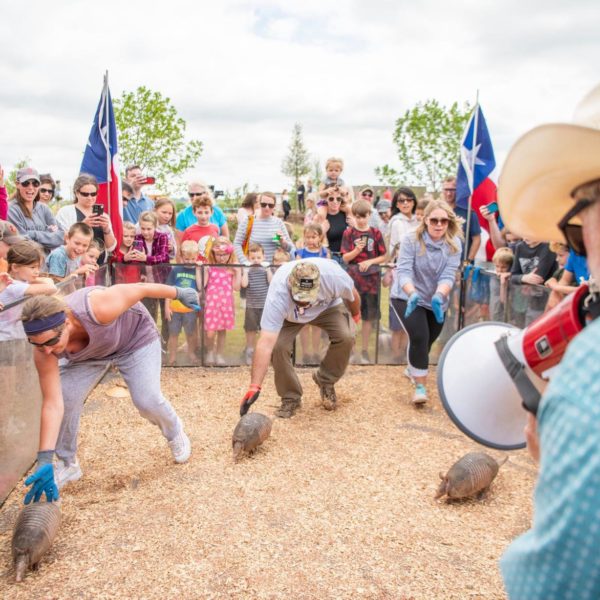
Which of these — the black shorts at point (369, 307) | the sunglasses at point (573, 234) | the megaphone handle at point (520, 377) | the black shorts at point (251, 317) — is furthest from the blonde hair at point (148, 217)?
the sunglasses at point (573, 234)

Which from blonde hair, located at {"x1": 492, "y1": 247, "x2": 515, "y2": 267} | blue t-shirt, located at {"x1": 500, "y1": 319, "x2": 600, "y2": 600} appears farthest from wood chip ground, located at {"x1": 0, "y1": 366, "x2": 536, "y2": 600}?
blue t-shirt, located at {"x1": 500, "y1": 319, "x2": 600, "y2": 600}

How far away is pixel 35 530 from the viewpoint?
3080 mm

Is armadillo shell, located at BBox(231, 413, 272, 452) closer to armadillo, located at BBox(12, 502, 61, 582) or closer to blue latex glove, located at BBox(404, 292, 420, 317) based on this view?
armadillo, located at BBox(12, 502, 61, 582)

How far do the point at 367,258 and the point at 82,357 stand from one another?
396cm

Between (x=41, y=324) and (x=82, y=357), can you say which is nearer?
(x=41, y=324)

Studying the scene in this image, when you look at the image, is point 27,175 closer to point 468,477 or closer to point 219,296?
point 219,296

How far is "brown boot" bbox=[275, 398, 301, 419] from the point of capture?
5500 mm

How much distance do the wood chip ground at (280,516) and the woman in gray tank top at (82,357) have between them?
319mm

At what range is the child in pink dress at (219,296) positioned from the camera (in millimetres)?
6812

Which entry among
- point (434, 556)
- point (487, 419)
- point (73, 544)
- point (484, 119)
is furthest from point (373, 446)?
point (484, 119)

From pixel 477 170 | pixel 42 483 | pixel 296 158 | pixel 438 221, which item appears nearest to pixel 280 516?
pixel 42 483

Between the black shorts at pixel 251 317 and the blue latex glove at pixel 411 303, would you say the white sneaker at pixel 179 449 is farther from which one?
the black shorts at pixel 251 317

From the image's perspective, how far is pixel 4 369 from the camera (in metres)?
3.81

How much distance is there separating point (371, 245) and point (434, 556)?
169 inches
